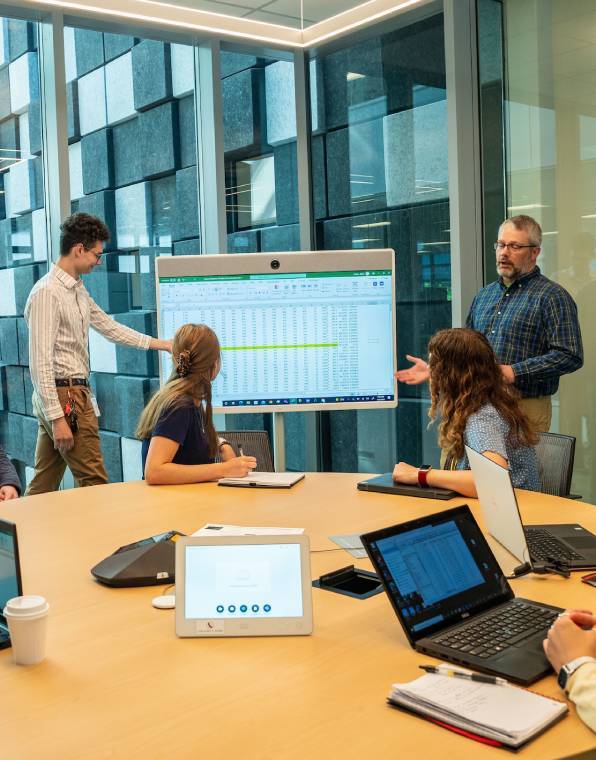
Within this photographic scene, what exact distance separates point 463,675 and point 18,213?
3.84 m

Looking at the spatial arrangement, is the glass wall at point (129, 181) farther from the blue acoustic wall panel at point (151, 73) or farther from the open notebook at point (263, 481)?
the open notebook at point (263, 481)

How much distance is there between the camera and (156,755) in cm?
117

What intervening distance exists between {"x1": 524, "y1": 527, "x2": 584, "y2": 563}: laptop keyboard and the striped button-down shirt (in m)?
2.50

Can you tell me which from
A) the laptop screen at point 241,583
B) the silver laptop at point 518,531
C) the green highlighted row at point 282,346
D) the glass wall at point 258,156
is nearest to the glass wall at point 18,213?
the glass wall at point 258,156

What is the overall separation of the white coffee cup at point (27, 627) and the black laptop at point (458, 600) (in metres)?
0.58

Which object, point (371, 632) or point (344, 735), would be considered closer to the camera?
point (344, 735)

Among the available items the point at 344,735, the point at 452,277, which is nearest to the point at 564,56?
the point at 452,277

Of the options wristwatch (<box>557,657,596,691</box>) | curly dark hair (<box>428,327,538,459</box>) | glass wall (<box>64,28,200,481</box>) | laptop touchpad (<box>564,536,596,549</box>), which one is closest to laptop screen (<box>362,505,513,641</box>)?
wristwatch (<box>557,657,596,691</box>)

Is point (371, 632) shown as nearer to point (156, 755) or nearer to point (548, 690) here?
point (548, 690)

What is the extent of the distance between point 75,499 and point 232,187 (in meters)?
3.01

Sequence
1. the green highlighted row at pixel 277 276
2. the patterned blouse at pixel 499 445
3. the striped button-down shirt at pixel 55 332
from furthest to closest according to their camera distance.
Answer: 1. the striped button-down shirt at pixel 55 332
2. the green highlighted row at pixel 277 276
3. the patterned blouse at pixel 499 445

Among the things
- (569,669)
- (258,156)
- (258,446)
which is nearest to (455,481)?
(258,446)

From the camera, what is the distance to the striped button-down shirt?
3.95m

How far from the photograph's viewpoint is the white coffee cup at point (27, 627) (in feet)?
4.82
